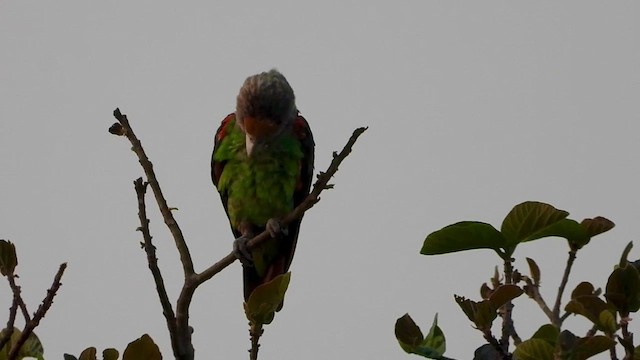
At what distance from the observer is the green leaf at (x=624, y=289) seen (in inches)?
96.9

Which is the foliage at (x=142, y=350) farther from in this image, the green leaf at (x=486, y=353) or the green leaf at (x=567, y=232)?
the green leaf at (x=567, y=232)

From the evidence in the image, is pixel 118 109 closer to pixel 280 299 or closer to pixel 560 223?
pixel 280 299

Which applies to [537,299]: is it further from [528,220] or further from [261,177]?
[261,177]

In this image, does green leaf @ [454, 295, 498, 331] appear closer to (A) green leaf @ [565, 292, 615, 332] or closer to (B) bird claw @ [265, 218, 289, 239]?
(A) green leaf @ [565, 292, 615, 332]

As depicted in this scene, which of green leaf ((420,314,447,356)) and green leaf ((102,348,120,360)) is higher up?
green leaf ((102,348,120,360))

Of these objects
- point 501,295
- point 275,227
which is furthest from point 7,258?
point 275,227

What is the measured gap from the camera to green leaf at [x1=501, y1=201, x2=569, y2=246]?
2.67 m

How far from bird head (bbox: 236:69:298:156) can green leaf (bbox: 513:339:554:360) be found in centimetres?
363

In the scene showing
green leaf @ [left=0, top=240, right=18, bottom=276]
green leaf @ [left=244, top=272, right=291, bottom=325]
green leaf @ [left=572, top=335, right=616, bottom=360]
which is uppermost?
green leaf @ [left=0, top=240, right=18, bottom=276]

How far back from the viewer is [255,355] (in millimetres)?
3051

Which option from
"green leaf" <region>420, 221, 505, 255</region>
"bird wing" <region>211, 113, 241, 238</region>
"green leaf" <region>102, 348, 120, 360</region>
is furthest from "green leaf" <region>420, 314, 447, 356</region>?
"bird wing" <region>211, 113, 241, 238</region>

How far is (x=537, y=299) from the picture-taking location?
9.48ft

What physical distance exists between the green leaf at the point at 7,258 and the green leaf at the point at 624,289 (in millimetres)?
2107

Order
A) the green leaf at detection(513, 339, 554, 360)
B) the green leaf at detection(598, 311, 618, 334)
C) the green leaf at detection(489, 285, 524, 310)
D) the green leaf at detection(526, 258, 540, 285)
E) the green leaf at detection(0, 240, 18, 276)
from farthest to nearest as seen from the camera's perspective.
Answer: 1. the green leaf at detection(526, 258, 540, 285)
2. the green leaf at detection(0, 240, 18, 276)
3. the green leaf at detection(489, 285, 524, 310)
4. the green leaf at detection(598, 311, 618, 334)
5. the green leaf at detection(513, 339, 554, 360)
